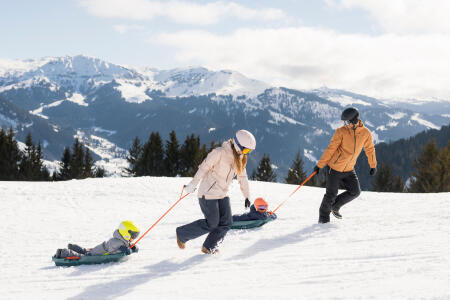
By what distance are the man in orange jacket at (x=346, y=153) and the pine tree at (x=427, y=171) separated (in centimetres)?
3271

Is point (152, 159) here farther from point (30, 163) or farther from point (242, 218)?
point (242, 218)

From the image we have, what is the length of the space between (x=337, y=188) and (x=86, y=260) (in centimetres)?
487

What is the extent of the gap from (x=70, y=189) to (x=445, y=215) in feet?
37.5

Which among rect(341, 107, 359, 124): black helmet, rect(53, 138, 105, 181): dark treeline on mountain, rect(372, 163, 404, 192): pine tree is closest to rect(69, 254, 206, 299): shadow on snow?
rect(341, 107, 359, 124): black helmet

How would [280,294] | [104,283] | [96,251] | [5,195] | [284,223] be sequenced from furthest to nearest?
[5,195]
[284,223]
[96,251]
[104,283]
[280,294]

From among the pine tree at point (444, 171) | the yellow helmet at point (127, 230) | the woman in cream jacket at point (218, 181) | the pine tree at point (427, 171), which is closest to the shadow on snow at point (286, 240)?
the woman in cream jacket at point (218, 181)

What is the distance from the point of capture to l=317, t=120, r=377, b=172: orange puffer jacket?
21.1 ft

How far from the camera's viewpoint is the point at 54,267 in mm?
5277

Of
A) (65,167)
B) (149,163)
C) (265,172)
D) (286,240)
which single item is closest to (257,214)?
(286,240)

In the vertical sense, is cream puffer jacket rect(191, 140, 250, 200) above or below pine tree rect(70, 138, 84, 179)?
below

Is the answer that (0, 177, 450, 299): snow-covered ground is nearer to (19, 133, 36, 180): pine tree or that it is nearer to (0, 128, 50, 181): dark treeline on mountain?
(19, 133, 36, 180): pine tree

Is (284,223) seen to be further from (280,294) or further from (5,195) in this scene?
(5,195)

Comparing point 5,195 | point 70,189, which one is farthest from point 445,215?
point 5,195

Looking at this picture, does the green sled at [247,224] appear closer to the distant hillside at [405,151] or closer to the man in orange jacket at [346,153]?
the man in orange jacket at [346,153]
